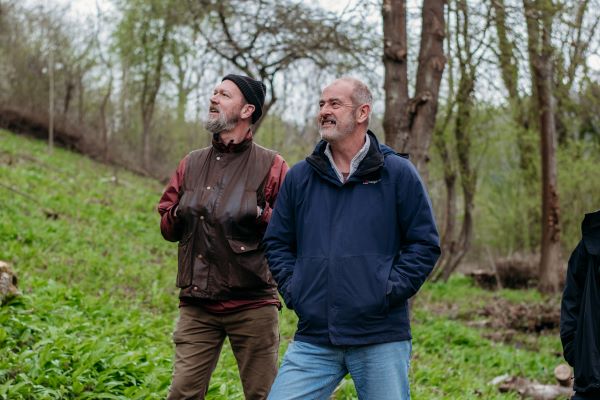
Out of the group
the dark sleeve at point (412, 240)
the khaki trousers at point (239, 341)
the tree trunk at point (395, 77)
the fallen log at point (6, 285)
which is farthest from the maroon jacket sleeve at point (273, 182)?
the tree trunk at point (395, 77)

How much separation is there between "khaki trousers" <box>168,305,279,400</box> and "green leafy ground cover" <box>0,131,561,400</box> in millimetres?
1379

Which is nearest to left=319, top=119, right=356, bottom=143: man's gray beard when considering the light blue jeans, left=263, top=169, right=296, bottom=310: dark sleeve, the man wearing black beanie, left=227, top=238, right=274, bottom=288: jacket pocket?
left=263, top=169, right=296, bottom=310: dark sleeve

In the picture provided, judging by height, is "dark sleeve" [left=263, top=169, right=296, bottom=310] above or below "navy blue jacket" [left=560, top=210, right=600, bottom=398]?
above

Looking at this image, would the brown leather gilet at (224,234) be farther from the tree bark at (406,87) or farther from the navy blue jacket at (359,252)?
the tree bark at (406,87)

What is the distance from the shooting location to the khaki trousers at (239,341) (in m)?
4.13

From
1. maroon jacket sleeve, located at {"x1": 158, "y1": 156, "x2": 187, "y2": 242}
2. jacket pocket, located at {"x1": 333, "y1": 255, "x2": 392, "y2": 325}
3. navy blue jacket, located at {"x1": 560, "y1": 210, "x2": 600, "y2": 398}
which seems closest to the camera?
jacket pocket, located at {"x1": 333, "y1": 255, "x2": 392, "y2": 325}

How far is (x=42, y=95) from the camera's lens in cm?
3127

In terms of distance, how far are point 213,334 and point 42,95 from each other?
29610mm

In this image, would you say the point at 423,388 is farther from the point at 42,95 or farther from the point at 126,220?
the point at 42,95

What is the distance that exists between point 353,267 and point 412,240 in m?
0.33

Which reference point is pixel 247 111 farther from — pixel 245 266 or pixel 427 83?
pixel 427 83

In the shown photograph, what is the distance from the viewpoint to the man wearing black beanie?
4.10m

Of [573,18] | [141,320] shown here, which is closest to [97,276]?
[141,320]

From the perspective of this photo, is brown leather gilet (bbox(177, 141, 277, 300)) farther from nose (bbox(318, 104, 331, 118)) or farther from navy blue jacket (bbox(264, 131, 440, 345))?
nose (bbox(318, 104, 331, 118))
